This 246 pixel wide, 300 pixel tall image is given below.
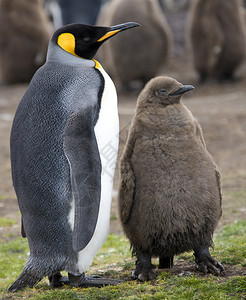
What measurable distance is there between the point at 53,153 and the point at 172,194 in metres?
0.82

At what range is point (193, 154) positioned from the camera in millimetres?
3738

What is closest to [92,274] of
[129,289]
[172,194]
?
[129,289]

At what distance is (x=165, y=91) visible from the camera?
12.6 ft

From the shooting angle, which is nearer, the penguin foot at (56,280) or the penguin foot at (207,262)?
the penguin foot at (207,262)

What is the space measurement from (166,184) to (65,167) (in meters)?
0.66

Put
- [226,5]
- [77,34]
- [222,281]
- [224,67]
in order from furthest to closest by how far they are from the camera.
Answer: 1. [224,67]
2. [226,5]
3. [77,34]
4. [222,281]

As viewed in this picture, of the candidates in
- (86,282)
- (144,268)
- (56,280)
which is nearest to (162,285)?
(144,268)

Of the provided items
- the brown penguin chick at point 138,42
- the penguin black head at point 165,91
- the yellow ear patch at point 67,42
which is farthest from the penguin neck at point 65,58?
the brown penguin chick at point 138,42

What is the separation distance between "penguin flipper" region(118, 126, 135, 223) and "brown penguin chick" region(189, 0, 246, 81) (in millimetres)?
10041

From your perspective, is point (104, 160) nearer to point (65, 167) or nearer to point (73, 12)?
point (65, 167)

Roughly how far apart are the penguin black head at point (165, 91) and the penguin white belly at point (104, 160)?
0.92 ft

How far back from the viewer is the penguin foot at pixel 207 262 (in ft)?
12.5

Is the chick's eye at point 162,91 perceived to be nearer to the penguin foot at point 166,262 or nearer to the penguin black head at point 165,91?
the penguin black head at point 165,91

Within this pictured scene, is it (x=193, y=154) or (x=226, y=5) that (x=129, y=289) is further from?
(x=226, y=5)
